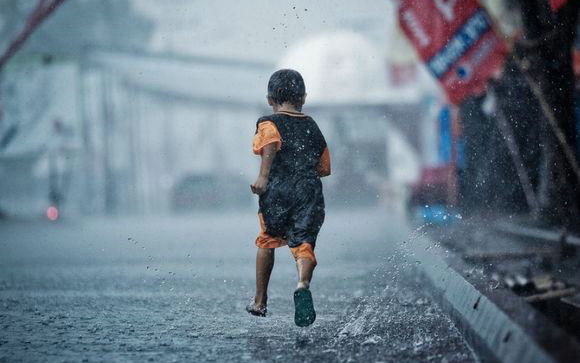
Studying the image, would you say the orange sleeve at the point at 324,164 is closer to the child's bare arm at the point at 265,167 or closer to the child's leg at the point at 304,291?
the child's bare arm at the point at 265,167

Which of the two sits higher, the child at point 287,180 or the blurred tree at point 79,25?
the blurred tree at point 79,25

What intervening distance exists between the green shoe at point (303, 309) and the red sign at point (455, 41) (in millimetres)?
4519

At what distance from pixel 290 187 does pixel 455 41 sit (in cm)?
431

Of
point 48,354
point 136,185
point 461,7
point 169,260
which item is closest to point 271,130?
point 48,354

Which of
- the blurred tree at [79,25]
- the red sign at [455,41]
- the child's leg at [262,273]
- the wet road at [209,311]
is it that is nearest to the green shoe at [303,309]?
the wet road at [209,311]

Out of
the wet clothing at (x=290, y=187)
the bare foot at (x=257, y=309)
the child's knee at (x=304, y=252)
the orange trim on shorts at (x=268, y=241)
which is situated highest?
the wet clothing at (x=290, y=187)

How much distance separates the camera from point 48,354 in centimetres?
386

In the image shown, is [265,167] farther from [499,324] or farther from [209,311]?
[499,324]

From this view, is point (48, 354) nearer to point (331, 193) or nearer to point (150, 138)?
point (331, 193)

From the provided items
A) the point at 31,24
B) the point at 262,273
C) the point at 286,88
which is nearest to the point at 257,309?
the point at 262,273

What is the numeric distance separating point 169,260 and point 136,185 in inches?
772

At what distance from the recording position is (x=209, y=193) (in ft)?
95.8

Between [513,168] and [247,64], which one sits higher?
[247,64]

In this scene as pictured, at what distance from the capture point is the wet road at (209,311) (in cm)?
386
